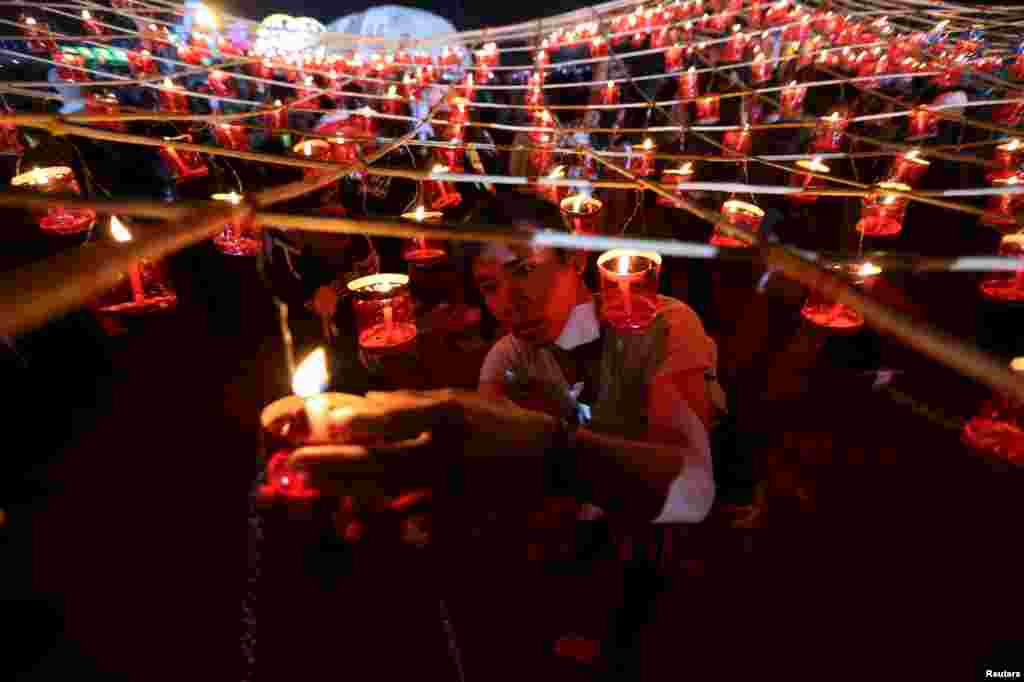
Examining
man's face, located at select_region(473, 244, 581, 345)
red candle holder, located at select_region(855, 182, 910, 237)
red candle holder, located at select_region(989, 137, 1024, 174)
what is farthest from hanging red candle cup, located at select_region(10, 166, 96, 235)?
red candle holder, located at select_region(989, 137, 1024, 174)

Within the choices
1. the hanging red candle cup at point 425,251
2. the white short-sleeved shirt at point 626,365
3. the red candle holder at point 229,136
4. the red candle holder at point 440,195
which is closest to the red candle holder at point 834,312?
the white short-sleeved shirt at point 626,365

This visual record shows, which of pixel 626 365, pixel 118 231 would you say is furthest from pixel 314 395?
pixel 118 231

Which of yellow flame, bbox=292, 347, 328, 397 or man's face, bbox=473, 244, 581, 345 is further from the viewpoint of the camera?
man's face, bbox=473, 244, 581, 345

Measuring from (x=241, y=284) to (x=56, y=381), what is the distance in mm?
1718

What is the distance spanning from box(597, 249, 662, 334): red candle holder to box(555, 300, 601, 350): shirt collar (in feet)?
1.02

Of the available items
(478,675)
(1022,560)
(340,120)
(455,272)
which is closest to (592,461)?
(478,675)

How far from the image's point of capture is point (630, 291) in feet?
5.47

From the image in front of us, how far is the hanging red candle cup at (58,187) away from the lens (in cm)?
247

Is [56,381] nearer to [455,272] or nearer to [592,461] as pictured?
[455,272]

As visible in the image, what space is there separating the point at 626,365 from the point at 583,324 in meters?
0.24

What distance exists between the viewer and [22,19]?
3850mm

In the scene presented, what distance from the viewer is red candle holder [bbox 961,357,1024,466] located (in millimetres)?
1807

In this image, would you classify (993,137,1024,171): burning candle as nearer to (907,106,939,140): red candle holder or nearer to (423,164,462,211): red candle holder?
(907,106,939,140): red candle holder

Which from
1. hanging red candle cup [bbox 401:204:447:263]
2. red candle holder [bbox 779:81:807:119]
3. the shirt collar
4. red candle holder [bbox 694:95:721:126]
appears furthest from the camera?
red candle holder [bbox 694:95:721:126]
